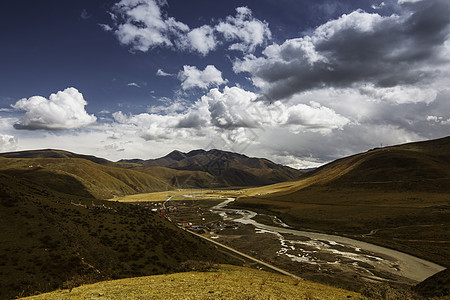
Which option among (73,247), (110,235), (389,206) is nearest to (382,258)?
(110,235)

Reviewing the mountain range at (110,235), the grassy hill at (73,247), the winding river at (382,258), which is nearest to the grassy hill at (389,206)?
the mountain range at (110,235)

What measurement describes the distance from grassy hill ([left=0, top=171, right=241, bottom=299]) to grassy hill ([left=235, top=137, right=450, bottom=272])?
195ft

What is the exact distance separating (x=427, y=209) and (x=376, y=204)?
27160 mm

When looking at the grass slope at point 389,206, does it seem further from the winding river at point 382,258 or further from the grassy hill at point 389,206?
the winding river at point 382,258

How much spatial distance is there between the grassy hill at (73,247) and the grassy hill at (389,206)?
5940cm

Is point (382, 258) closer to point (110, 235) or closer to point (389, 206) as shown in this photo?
point (110, 235)

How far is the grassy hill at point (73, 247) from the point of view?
27837mm

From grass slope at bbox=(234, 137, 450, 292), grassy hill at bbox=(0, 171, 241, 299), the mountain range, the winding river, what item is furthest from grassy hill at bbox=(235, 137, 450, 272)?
grassy hill at bbox=(0, 171, 241, 299)

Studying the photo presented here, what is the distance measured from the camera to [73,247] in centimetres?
3578

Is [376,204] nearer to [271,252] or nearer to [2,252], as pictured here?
[271,252]

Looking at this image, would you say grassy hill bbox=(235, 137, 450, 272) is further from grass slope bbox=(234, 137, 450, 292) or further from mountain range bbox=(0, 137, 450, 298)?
mountain range bbox=(0, 137, 450, 298)

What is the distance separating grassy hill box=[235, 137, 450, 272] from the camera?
7262 centimetres

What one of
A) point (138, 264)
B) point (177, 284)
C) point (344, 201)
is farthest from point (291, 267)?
point (344, 201)

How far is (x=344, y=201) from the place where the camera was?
14425cm
